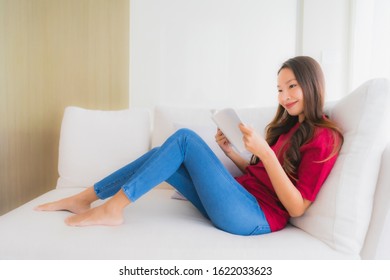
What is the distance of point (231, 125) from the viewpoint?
119cm

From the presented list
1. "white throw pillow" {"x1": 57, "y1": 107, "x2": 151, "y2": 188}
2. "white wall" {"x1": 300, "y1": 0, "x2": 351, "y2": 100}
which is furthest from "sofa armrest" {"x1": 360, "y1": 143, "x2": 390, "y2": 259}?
"white wall" {"x1": 300, "y1": 0, "x2": 351, "y2": 100}

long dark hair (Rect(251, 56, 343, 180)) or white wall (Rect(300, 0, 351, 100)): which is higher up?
white wall (Rect(300, 0, 351, 100))

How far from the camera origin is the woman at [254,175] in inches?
44.1

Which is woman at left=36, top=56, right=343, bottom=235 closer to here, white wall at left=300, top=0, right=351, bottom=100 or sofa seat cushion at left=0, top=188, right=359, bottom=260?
sofa seat cushion at left=0, top=188, right=359, bottom=260

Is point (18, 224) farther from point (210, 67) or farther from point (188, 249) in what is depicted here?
point (210, 67)

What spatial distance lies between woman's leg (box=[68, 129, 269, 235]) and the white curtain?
176 cm

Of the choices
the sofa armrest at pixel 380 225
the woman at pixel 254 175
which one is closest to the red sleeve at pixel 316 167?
the woman at pixel 254 175

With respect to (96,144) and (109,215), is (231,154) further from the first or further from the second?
(96,144)

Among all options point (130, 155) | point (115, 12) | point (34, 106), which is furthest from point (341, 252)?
point (115, 12)

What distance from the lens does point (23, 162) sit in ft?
6.97

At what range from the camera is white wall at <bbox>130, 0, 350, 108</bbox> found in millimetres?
2516
